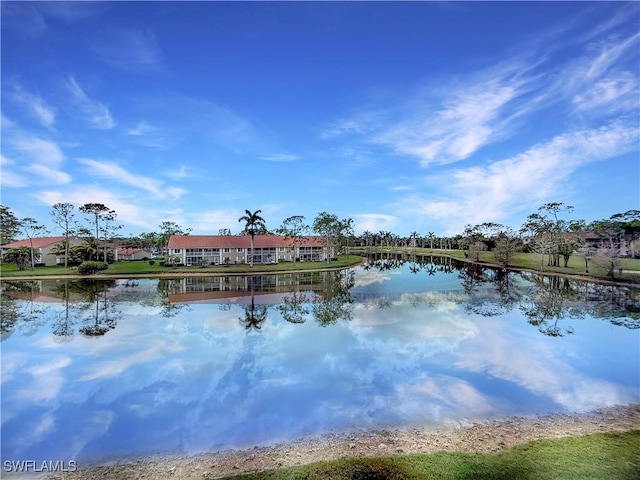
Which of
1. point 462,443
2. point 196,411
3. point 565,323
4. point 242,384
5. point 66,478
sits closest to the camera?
point 66,478

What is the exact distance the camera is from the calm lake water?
36.9 feet

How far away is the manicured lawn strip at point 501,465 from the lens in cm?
801

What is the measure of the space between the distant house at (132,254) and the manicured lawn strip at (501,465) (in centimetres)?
9245

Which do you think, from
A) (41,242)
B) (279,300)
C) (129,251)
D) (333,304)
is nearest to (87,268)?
(41,242)

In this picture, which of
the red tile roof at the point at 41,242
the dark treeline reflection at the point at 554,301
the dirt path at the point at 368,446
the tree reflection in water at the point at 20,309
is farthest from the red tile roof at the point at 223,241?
the dirt path at the point at 368,446

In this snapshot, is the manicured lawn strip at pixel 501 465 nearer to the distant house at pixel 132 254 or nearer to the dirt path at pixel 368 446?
the dirt path at pixel 368 446

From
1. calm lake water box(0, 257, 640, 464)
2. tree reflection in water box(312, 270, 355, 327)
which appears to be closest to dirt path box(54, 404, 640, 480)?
calm lake water box(0, 257, 640, 464)

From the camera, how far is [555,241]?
188ft

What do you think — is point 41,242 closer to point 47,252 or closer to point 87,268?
point 47,252

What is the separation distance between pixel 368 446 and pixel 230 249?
64.8 m

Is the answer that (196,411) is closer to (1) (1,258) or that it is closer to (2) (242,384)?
(2) (242,384)

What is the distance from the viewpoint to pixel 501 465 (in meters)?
8.52

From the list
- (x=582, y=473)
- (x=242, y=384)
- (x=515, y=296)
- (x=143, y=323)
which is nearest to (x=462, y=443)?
(x=582, y=473)

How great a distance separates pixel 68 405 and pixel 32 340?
10.8 meters
